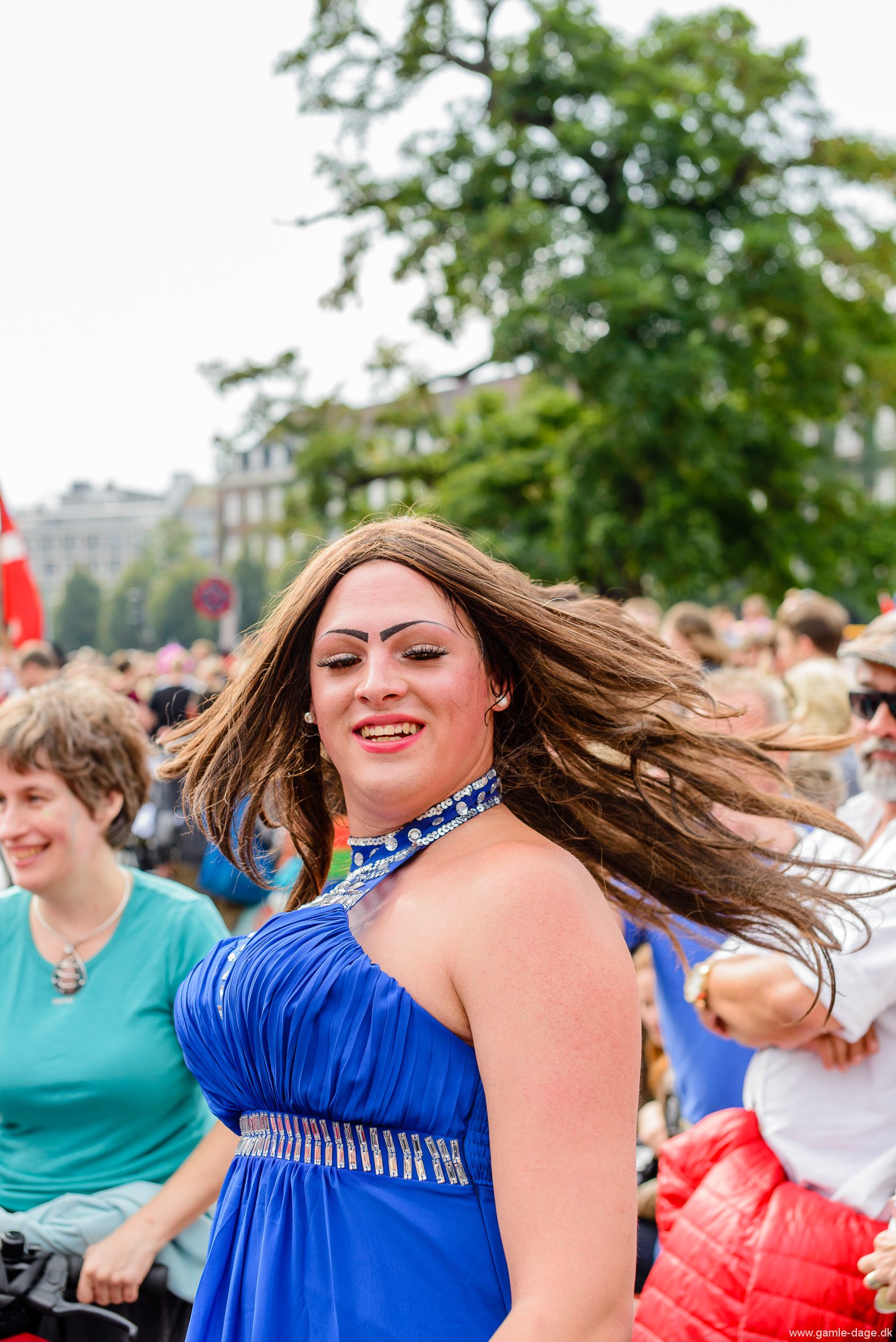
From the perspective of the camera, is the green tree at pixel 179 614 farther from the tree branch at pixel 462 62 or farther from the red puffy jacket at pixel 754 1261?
the red puffy jacket at pixel 754 1261

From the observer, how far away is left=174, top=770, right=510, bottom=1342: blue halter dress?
1.54 m

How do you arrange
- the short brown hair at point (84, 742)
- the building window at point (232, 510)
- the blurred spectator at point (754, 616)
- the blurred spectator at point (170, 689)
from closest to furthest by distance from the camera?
the short brown hair at point (84, 742) < the blurred spectator at point (170, 689) < the blurred spectator at point (754, 616) < the building window at point (232, 510)

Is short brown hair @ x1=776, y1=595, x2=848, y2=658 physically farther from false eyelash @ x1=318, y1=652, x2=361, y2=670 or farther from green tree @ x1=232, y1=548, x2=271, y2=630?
green tree @ x1=232, y1=548, x2=271, y2=630

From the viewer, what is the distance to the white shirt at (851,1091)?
7.33 ft

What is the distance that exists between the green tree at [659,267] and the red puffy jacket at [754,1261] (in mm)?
15607

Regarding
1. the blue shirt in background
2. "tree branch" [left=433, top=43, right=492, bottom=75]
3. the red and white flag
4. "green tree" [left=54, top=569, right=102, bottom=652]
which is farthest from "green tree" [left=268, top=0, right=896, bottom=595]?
"green tree" [left=54, top=569, right=102, bottom=652]

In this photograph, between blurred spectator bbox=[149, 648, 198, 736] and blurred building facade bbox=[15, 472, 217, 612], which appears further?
blurred building facade bbox=[15, 472, 217, 612]

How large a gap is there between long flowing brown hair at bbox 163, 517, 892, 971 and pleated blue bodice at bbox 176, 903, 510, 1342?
53 cm

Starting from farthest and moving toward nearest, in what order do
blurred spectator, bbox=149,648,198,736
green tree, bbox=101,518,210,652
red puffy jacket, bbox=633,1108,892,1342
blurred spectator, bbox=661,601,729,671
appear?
green tree, bbox=101,518,210,652 → blurred spectator, bbox=149,648,198,736 → blurred spectator, bbox=661,601,729,671 → red puffy jacket, bbox=633,1108,892,1342

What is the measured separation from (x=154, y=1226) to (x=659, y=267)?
1649cm

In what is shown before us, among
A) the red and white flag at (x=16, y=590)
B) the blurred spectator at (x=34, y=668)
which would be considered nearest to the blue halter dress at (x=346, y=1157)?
the blurred spectator at (x=34, y=668)

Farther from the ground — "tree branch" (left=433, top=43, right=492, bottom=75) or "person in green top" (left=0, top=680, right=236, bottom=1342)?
"tree branch" (left=433, top=43, right=492, bottom=75)

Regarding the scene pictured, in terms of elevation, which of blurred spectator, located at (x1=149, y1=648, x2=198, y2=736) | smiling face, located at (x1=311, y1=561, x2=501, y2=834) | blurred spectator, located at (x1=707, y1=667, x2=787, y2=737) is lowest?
blurred spectator, located at (x1=149, y1=648, x2=198, y2=736)

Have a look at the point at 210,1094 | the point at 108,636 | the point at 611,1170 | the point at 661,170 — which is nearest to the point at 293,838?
the point at 210,1094
